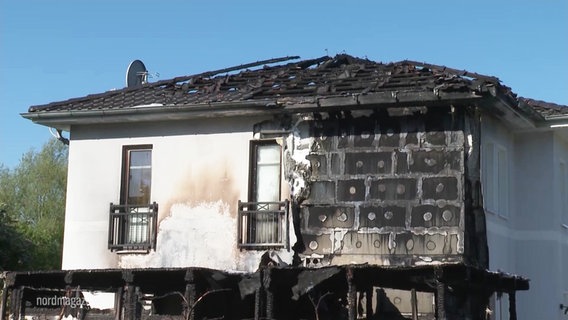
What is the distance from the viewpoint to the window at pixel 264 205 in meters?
17.9

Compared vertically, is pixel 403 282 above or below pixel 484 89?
below

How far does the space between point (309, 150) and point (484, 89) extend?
3336mm

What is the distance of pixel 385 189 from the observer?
682 inches

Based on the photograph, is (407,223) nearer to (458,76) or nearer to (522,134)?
Answer: (458,76)

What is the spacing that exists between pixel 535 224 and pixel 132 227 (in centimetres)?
785

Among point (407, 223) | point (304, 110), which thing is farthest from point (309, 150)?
point (407, 223)

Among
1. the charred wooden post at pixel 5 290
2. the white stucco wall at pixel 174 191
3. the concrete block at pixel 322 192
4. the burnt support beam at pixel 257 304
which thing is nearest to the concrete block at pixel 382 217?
the concrete block at pixel 322 192

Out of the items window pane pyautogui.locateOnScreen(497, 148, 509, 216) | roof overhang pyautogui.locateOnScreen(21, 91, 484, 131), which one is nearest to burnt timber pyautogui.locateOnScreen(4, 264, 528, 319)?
window pane pyautogui.locateOnScreen(497, 148, 509, 216)

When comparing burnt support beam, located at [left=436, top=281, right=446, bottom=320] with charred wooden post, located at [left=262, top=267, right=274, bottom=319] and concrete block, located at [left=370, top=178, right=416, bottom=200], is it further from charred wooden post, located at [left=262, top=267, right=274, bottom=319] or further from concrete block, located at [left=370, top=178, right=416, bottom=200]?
charred wooden post, located at [left=262, top=267, right=274, bottom=319]

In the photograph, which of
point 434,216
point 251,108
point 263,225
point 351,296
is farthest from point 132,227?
point 434,216

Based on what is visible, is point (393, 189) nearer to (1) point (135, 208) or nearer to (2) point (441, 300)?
(2) point (441, 300)

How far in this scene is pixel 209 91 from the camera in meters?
19.2

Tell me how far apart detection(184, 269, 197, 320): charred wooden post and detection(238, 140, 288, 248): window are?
8.03 ft

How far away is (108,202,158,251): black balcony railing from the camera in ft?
61.4
